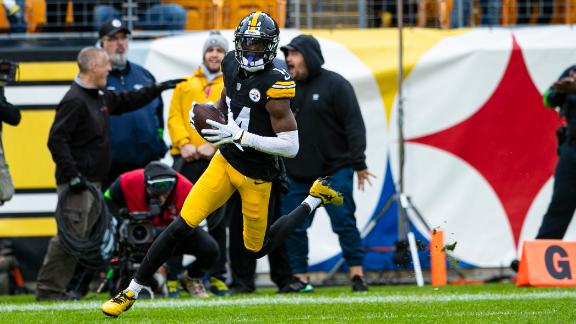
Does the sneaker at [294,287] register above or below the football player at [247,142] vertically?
below

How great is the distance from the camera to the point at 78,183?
8203mm

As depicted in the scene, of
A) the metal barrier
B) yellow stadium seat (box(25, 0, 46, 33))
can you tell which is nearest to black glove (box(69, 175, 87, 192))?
the metal barrier

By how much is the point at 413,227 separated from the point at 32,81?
340 centimetres

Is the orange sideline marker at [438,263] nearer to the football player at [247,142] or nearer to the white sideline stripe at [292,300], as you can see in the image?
the white sideline stripe at [292,300]

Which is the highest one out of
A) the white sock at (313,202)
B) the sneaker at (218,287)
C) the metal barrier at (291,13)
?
the metal barrier at (291,13)

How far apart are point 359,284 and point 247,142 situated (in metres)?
2.58

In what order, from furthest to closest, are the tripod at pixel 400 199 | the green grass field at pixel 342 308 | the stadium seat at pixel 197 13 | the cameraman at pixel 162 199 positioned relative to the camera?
the stadium seat at pixel 197 13 < the tripod at pixel 400 199 < the cameraman at pixel 162 199 < the green grass field at pixel 342 308

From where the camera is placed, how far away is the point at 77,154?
28.0ft

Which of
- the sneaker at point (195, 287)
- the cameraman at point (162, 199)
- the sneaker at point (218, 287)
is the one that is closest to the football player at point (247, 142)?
the cameraman at point (162, 199)

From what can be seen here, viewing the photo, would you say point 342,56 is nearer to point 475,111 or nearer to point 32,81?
point 475,111

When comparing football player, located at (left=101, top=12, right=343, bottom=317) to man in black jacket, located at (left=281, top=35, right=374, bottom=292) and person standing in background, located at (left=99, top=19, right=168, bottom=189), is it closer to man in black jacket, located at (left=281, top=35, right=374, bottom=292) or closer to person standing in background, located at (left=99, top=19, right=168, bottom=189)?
man in black jacket, located at (left=281, top=35, right=374, bottom=292)

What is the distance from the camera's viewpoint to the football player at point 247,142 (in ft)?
20.8

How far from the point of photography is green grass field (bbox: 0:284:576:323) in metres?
6.15

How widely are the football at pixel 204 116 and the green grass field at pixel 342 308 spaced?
105 cm
